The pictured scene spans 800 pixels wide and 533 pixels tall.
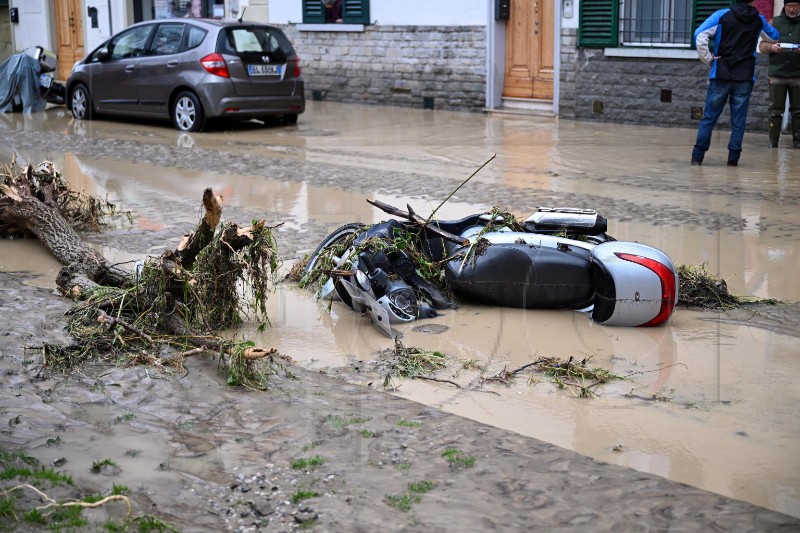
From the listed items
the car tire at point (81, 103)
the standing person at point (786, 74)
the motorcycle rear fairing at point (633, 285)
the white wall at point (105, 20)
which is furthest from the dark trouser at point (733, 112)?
the white wall at point (105, 20)

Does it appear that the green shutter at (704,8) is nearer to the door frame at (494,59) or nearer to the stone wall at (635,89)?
the stone wall at (635,89)

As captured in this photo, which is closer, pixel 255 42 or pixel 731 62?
pixel 731 62

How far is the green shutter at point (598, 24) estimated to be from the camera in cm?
1639

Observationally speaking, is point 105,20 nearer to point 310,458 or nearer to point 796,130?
point 796,130

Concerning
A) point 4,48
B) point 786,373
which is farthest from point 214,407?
point 4,48

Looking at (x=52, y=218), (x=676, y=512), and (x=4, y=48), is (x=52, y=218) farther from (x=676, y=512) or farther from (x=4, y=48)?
(x=4, y=48)

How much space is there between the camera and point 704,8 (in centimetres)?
1520

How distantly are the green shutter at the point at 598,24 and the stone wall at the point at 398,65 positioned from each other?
2.17m

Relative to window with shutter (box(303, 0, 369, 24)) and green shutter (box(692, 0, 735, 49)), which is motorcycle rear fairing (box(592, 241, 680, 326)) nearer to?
green shutter (box(692, 0, 735, 49))

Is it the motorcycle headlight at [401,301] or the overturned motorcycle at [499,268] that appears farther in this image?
the motorcycle headlight at [401,301]

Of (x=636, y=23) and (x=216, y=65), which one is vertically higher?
(x=636, y=23)

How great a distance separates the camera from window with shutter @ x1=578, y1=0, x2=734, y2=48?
15.8 meters

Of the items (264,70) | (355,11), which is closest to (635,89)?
(264,70)

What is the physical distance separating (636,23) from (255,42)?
222 inches
